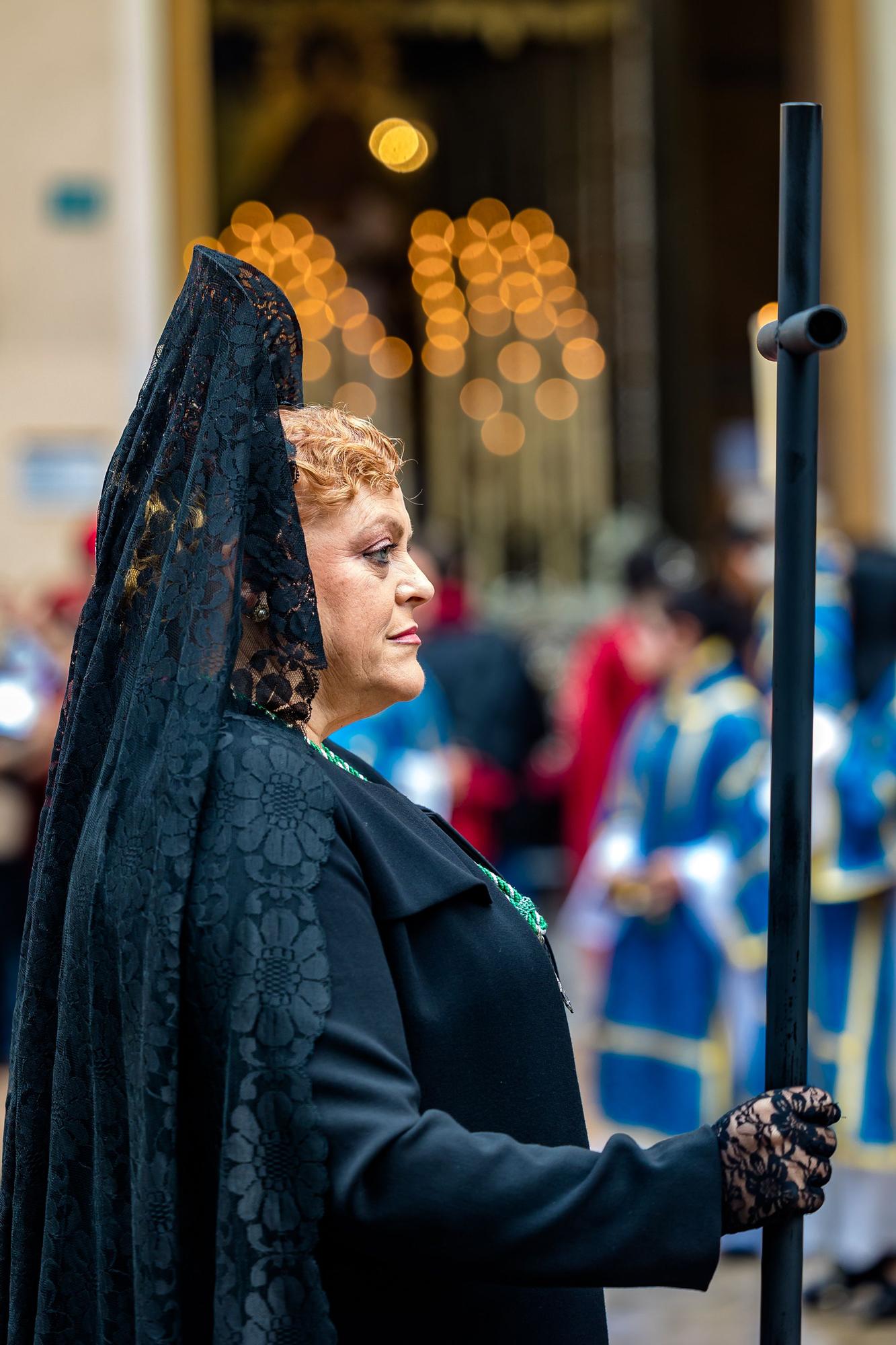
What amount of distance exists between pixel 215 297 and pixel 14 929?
18.2ft

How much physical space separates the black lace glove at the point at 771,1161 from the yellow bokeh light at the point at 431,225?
11150 mm

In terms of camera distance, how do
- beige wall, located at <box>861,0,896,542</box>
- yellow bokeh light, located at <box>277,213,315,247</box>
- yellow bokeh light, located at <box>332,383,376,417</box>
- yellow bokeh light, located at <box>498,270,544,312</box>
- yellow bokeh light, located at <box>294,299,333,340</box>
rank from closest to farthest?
beige wall, located at <box>861,0,896,542</box>
yellow bokeh light, located at <box>498,270,544,312</box>
yellow bokeh light, located at <box>332,383,376,417</box>
yellow bokeh light, located at <box>294,299,333,340</box>
yellow bokeh light, located at <box>277,213,315,247</box>

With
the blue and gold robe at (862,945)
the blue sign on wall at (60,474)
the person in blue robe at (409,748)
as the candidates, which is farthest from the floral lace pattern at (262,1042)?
the blue sign on wall at (60,474)

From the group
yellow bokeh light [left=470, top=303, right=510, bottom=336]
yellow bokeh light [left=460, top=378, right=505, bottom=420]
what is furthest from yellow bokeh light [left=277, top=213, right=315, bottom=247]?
yellow bokeh light [left=460, top=378, right=505, bottom=420]

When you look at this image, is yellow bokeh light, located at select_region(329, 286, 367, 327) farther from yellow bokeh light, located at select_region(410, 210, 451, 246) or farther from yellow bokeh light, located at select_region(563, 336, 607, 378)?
yellow bokeh light, located at select_region(563, 336, 607, 378)

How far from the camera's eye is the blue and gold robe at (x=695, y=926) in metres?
5.43

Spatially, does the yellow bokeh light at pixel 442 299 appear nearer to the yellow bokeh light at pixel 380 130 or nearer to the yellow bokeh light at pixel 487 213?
the yellow bokeh light at pixel 487 213

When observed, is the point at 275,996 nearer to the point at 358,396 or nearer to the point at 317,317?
the point at 358,396

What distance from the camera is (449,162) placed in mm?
12219

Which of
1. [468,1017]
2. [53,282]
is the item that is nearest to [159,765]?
[468,1017]

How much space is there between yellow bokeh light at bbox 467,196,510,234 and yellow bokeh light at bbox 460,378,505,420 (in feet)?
3.29

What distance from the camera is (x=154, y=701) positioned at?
1849 mm

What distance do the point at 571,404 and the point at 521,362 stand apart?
42 centimetres

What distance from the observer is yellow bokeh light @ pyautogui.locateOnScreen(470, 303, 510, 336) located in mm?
12000
